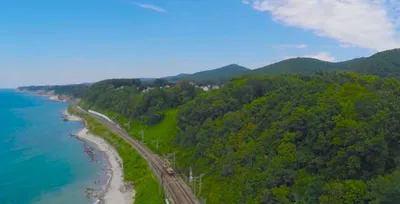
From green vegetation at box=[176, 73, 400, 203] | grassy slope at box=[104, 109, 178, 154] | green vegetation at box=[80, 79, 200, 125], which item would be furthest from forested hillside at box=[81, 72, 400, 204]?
green vegetation at box=[80, 79, 200, 125]

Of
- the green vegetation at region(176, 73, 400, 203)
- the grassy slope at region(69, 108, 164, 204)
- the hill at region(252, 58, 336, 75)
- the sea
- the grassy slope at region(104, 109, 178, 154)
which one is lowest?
the sea

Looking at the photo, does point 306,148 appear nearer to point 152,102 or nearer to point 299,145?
point 299,145

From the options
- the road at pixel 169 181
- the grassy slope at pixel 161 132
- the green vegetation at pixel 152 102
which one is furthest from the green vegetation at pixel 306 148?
the green vegetation at pixel 152 102

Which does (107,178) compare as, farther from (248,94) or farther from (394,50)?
(394,50)

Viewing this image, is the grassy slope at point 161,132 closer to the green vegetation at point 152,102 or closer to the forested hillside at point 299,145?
the green vegetation at point 152,102

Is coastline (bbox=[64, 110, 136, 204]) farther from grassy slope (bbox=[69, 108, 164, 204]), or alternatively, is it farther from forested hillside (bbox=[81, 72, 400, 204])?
forested hillside (bbox=[81, 72, 400, 204])

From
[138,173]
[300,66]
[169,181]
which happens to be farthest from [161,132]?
[300,66]
